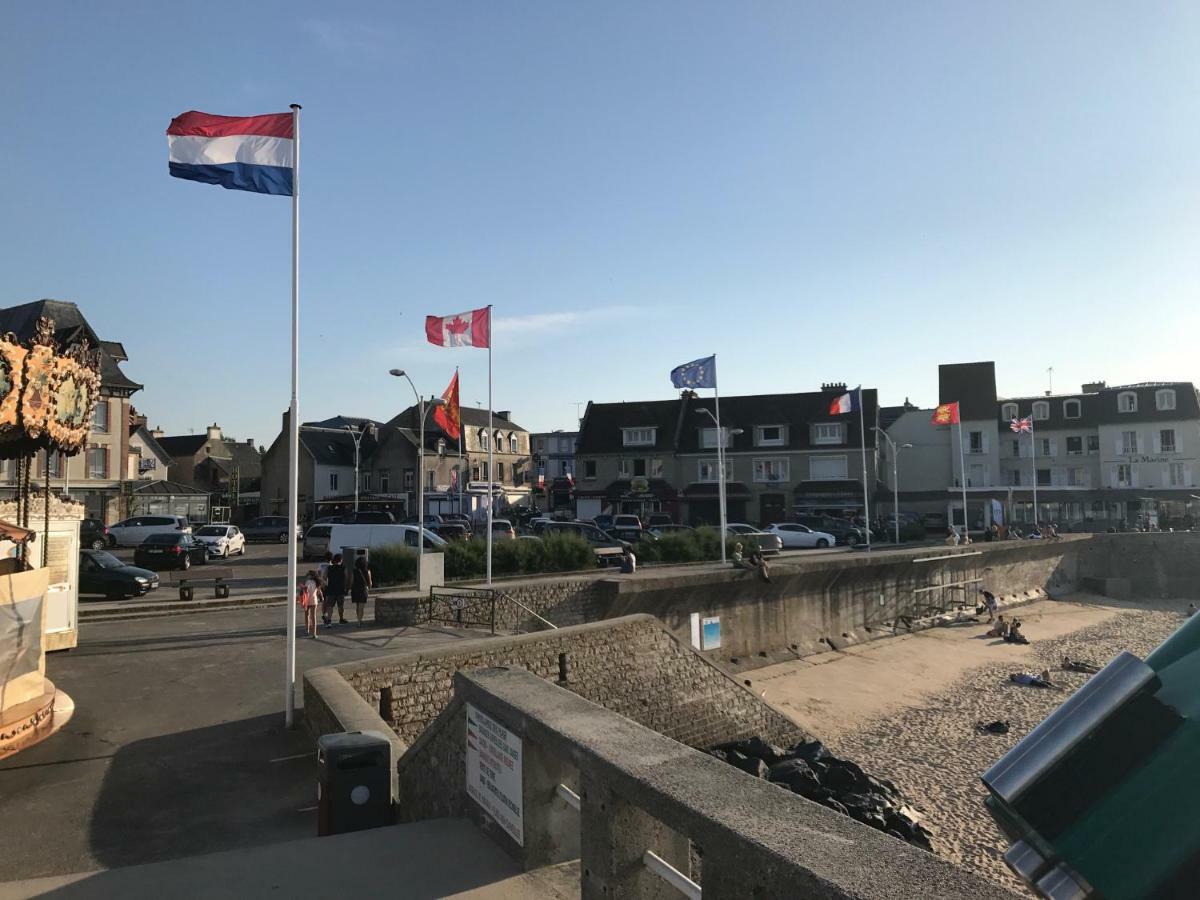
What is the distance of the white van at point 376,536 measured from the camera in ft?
96.6

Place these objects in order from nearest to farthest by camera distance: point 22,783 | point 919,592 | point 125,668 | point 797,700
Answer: point 22,783, point 125,668, point 797,700, point 919,592

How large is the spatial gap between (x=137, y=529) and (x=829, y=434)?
43.3 meters

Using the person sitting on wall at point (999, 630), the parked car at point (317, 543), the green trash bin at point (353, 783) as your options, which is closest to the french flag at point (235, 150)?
the green trash bin at point (353, 783)

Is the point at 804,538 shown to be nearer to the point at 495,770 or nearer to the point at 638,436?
the point at 638,436

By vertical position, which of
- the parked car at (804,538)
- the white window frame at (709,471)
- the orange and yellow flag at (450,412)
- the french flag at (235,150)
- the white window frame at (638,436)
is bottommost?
the parked car at (804,538)

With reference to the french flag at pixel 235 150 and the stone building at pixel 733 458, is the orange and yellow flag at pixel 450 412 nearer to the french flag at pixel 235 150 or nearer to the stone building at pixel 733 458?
the french flag at pixel 235 150

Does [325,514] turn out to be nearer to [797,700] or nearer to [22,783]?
[797,700]

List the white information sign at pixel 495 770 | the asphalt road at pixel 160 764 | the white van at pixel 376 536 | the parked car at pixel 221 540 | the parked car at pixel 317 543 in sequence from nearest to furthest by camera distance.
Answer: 1. the white information sign at pixel 495 770
2. the asphalt road at pixel 160 764
3. the white van at pixel 376 536
4. the parked car at pixel 317 543
5. the parked car at pixel 221 540

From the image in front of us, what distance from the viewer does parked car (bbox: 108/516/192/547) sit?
38.7 m

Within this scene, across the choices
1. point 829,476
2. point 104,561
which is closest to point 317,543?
point 104,561

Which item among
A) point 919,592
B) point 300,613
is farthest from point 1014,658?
point 300,613

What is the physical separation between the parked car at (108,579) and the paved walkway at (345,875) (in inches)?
736

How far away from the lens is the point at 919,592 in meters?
34.7

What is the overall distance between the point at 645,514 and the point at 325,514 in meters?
23.2
